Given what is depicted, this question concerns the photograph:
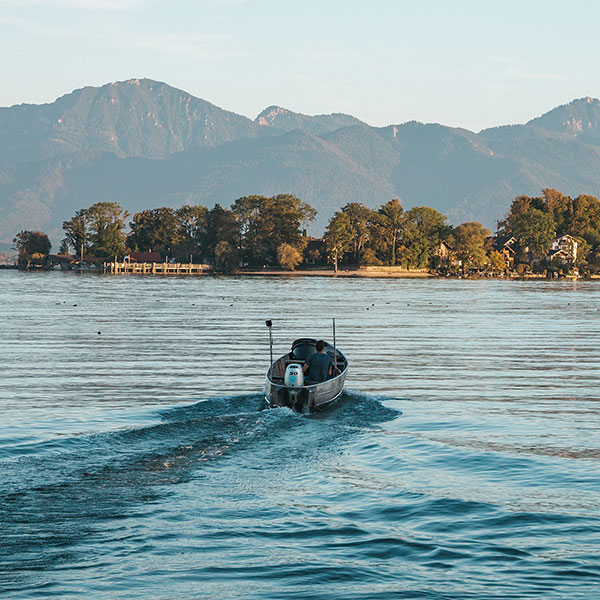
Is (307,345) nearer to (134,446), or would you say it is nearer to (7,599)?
(134,446)

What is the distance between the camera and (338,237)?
194 meters

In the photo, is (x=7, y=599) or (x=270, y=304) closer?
(x=7, y=599)

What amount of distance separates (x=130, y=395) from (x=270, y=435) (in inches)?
319

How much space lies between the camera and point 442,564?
13.3 meters

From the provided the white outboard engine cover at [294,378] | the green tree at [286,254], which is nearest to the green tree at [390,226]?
the green tree at [286,254]

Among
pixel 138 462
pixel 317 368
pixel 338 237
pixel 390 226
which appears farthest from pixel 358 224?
pixel 138 462

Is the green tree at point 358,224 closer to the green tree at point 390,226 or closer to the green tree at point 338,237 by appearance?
the green tree at point 338,237

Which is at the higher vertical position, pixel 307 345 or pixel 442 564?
pixel 307 345

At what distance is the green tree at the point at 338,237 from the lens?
192875 mm

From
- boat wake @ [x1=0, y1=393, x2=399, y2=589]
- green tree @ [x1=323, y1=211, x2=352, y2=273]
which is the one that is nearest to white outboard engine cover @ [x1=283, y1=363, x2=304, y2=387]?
boat wake @ [x1=0, y1=393, x2=399, y2=589]

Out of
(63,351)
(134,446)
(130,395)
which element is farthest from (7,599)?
(63,351)

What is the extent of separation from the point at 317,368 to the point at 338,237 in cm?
16852

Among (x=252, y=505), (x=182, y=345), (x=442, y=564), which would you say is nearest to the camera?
(x=442, y=564)

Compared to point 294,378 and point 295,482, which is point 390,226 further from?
point 295,482
